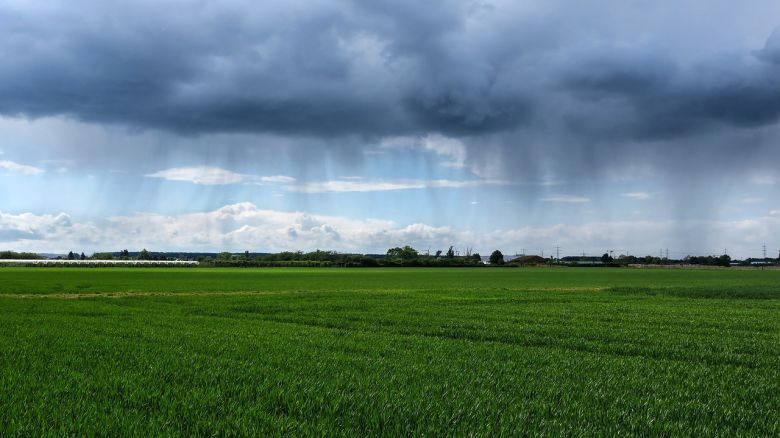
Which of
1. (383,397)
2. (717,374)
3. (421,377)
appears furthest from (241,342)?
(717,374)

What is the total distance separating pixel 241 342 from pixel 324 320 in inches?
383

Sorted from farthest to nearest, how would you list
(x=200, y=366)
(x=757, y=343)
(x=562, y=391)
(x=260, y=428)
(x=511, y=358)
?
(x=757, y=343) → (x=511, y=358) → (x=200, y=366) → (x=562, y=391) → (x=260, y=428)

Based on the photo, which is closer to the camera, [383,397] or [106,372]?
[383,397]

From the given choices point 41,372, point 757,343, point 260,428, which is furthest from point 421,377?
point 757,343

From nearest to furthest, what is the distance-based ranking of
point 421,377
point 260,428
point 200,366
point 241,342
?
point 260,428, point 421,377, point 200,366, point 241,342

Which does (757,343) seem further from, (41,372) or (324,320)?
(41,372)

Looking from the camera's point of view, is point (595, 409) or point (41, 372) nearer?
point (595, 409)

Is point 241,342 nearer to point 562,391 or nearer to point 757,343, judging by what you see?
point 562,391

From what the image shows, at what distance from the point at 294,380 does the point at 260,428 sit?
3642mm

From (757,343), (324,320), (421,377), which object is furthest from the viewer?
(324,320)

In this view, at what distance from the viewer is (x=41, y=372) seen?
45.2 ft

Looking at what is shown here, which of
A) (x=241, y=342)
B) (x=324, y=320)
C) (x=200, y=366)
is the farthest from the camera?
(x=324, y=320)

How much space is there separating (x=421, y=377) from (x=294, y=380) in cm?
289

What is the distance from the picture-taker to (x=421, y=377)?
13.5 m
